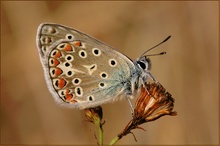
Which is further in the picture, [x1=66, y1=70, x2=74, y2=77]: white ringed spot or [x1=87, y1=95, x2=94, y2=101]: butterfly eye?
[x1=66, y1=70, x2=74, y2=77]: white ringed spot

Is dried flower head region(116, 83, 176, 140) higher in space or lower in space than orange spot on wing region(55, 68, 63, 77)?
lower

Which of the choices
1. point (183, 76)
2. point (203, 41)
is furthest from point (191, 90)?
point (203, 41)

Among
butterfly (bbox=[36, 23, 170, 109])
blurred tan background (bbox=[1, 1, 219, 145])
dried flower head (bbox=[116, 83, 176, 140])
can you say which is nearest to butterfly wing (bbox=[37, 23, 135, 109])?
butterfly (bbox=[36, 23, 170, 109])

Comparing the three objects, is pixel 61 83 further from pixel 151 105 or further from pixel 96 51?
pixel 151 105

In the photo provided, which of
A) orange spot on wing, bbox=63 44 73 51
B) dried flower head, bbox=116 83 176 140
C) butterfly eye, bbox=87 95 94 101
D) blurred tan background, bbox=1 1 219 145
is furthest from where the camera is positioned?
blurred tan background, bbox=1 1 219 145

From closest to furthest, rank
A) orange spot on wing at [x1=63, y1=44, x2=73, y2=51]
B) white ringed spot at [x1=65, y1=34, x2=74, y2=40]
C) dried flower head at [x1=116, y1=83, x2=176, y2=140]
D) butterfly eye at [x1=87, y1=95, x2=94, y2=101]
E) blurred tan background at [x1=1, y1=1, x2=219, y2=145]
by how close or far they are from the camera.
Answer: dried flower head at [x1=116, y1=83, x2=176, y2=140] < butterfly eye at [x1=87, y1=95, x2=94, y2=101] < white ringed spot at [x1=65, y1=34, x2=74, y2=40] < orange spot on wing at [x1=63, y1=44, x2=73, y2=51] < blurred tan background at [x1=1, y1=1, x2=219, y2=145]

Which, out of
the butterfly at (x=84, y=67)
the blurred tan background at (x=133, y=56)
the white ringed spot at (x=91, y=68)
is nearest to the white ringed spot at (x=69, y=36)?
the butterfly at (x=84, y=67)

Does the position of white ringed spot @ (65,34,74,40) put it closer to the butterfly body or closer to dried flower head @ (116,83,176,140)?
the butterfly body

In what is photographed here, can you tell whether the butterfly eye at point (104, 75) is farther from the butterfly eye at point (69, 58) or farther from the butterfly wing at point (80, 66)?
the butterfly eye at point (69, 58)

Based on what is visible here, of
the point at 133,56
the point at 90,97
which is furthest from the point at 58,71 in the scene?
the point at 133,56

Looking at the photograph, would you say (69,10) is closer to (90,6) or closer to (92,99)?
(90,6)
